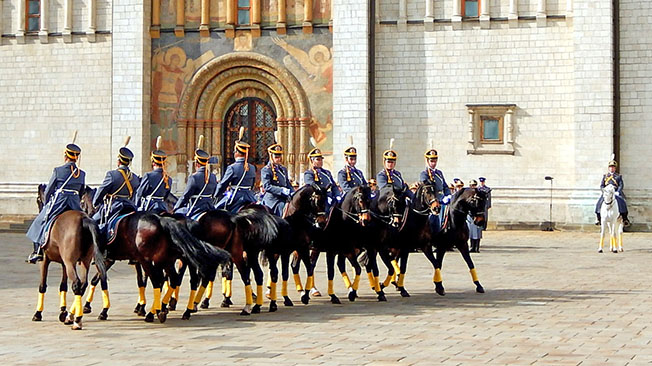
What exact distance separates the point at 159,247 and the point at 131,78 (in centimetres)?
2206

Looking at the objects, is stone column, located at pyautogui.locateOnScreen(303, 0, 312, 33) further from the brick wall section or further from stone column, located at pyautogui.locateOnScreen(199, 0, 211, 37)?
stone column, located at pyautogui.locateOnScreen(199, 0, 211, 37)

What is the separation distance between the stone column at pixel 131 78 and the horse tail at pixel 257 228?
2057 centimetres

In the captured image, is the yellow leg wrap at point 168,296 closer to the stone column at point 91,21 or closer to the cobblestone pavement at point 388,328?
the cobblestone pavement at point 388,328

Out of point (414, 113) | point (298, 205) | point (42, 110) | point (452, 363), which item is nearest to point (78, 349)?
point (452, 363)

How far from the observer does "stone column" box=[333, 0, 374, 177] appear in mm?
33750

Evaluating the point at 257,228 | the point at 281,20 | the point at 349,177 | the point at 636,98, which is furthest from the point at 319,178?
the point at 281,20

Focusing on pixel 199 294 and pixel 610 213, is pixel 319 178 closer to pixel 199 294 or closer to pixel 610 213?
pixel 199 294

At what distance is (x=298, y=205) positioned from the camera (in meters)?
15.6

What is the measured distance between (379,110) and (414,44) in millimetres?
2198

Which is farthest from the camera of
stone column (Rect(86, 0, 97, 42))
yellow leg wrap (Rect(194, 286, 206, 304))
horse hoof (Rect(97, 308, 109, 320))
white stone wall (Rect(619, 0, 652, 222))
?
stone column (Rect(86, 0, 97, 42))

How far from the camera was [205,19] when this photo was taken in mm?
35188

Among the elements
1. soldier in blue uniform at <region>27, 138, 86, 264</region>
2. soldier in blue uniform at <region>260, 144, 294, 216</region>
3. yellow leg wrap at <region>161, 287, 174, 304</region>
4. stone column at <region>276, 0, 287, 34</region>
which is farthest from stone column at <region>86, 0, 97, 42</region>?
yellow leg wrap at <region>161, 287, 174, 304</region>

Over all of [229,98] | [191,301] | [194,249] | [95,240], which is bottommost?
[191,301]

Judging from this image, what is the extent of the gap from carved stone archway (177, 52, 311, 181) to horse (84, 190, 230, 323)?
20.8m
